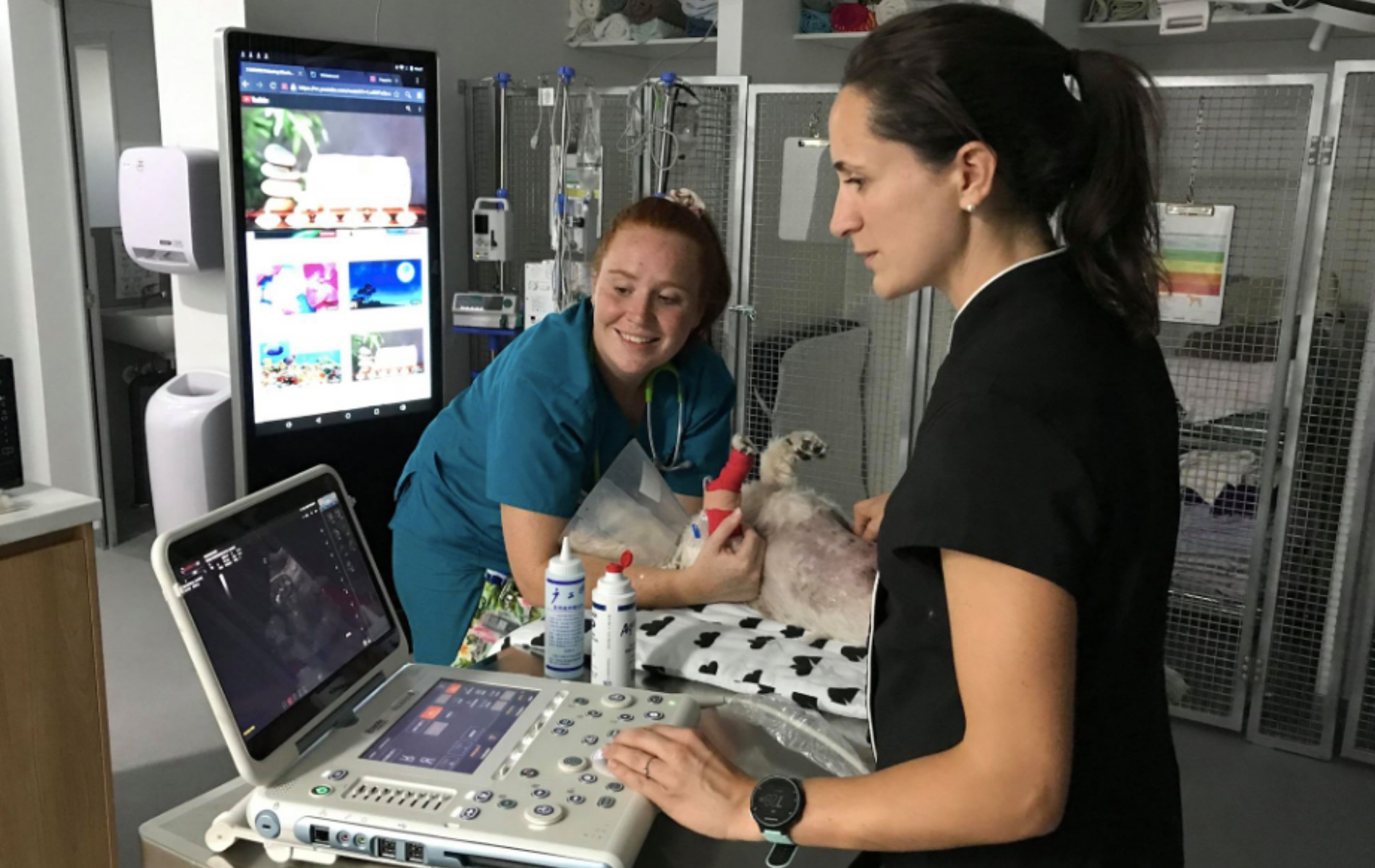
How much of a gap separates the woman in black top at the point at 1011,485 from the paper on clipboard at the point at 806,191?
2558mm

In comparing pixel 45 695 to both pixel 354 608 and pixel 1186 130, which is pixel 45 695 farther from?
pixel 1186 130

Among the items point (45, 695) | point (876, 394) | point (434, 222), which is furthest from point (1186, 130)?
point (45, 695)

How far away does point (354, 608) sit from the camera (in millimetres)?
1222

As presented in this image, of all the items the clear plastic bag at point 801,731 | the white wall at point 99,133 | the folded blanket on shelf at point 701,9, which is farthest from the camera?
the folded blanket on shelf at point 701,9

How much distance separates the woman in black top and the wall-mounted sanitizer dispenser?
9.19ft

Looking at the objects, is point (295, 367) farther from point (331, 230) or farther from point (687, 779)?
point (687, 779)

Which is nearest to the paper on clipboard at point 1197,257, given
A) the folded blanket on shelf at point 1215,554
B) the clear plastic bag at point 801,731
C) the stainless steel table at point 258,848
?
the folded blanket on shelf at point 1215,554

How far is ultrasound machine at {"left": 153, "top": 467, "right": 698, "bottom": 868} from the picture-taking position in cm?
97

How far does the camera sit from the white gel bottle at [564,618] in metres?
1.37

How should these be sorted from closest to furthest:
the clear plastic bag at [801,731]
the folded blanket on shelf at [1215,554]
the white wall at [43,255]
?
the clear plastic bag at [801,731], the folded blanket on shelf at [1215,554], the white wall at [43,255]

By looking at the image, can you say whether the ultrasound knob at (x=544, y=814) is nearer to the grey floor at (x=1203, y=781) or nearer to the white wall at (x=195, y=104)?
the grey floor at (x=1203, y=781)

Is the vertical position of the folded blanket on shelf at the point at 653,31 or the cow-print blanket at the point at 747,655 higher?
the folded blanket on shelf at the point at 653,31

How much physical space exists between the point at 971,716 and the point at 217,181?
3.13 m

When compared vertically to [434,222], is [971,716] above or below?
below
